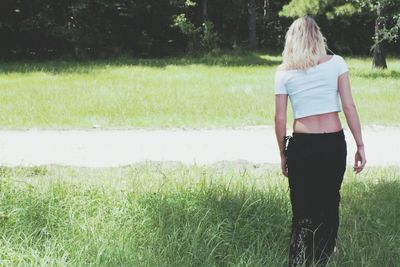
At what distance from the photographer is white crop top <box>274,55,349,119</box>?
145 inches

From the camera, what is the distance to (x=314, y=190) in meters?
3.86

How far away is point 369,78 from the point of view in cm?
1661

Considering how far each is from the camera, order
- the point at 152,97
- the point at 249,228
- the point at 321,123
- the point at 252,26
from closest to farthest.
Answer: the point at 321,123 < the point at 249,228 < the point at 152,97 < the point at 252,26

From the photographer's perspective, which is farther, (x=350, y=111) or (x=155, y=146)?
(x=155, y=146)

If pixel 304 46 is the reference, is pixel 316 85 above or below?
below

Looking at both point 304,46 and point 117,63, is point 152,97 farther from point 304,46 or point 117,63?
point 117,63

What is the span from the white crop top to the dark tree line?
2038 centimetres

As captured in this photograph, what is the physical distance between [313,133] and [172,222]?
1431 millimetres

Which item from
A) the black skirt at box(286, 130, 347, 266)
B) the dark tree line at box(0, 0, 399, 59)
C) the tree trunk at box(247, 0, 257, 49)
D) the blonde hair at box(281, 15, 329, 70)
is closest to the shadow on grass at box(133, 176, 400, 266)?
the black skirt at box(286, 130, 347, 266)

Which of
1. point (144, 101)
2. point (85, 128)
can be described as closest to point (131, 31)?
point (144, 101)

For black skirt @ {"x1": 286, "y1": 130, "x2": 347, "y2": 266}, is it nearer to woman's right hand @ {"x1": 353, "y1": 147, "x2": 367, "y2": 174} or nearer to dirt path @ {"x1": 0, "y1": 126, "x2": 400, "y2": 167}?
woman's right hand @ {"x1": 353, "y1": 147, "x2": 367, "y2": 174}

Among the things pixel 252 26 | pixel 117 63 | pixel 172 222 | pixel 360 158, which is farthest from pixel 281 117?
pixel 252 26

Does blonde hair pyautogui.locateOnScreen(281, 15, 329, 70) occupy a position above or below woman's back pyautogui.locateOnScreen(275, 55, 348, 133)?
above

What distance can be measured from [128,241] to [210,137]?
16.1 ft
